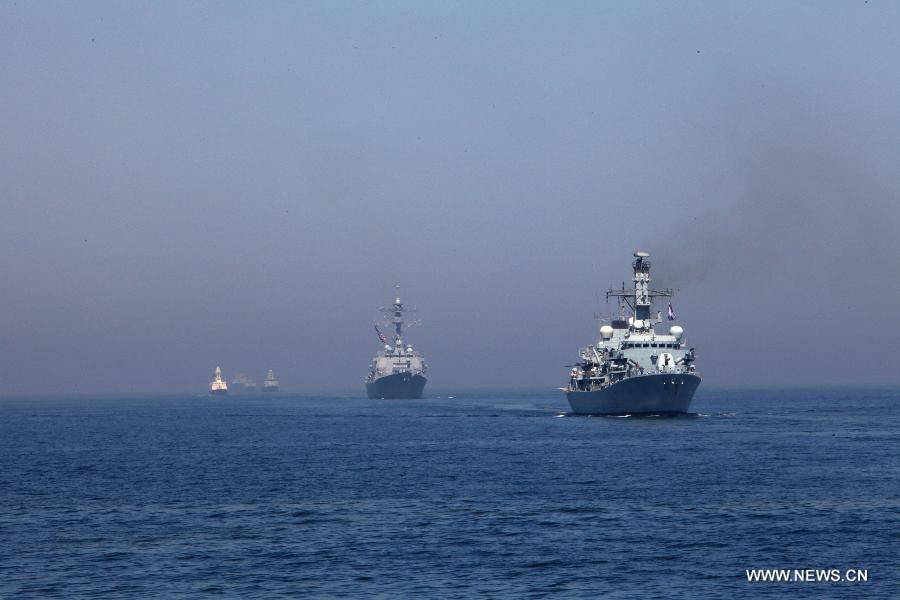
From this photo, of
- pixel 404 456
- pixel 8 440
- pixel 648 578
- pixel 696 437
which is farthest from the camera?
pixel 8 440

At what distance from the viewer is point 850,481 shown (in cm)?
6309

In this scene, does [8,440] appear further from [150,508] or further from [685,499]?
[685,499]

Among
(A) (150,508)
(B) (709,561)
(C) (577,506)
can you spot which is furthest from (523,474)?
(B) (709,561)

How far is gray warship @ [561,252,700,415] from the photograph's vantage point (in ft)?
403

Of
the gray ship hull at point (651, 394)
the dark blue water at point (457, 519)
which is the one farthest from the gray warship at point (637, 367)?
the dark blue water at point (457, 519)

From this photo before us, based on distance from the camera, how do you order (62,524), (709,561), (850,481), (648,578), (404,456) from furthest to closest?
(404,456) < (850,481) < (62,524) < (709,561) < (648,578)

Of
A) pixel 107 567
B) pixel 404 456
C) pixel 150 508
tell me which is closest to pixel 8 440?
pixel 404 456

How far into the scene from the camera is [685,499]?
5691cm

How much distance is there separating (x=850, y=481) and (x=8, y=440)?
9233 centimetres

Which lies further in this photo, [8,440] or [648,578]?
[8,440]

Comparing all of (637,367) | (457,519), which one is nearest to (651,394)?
(637,367)

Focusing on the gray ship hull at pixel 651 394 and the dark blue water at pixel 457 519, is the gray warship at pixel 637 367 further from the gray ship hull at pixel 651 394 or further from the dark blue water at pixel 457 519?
the dark blue water at pixel 457 519

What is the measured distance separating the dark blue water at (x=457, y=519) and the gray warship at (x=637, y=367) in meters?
27.3

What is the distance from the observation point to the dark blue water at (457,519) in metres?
38.7
